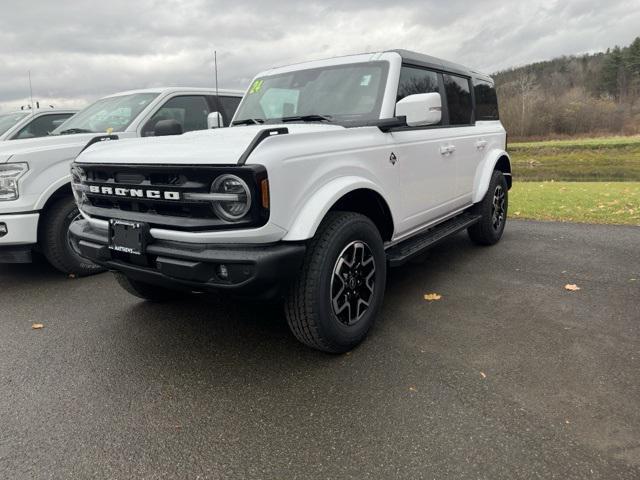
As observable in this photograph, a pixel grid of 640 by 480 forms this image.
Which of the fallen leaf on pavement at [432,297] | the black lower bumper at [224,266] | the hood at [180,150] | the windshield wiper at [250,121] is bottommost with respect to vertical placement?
the fallen leaf on pavement at [432,297]

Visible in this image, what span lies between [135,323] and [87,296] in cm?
100

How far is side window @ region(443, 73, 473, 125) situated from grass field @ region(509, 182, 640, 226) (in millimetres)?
3338

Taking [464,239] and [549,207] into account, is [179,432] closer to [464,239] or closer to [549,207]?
[464,239]

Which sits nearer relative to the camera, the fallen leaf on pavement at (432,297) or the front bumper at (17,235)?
the fallen leaf on pavement at (432,297)

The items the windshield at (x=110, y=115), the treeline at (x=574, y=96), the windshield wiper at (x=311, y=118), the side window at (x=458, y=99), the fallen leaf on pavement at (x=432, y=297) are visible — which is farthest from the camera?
the treeline at (x=574, y=96)

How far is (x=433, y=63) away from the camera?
14.8ft

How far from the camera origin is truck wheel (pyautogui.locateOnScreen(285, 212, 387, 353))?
2.87 m

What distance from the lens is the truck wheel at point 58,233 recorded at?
4852mm

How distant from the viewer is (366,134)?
A: 3375 mm

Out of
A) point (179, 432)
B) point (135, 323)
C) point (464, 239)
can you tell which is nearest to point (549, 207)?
point (464, 239)

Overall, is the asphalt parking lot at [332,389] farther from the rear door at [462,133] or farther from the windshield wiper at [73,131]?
the windshield wiper at [73,131]

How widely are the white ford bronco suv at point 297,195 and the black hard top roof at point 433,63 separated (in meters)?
0.04

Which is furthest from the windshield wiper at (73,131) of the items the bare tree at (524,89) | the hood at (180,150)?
the bare tree at (524,89)

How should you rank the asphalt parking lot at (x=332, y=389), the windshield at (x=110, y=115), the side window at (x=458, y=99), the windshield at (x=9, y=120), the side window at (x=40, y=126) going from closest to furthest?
1. the asphalt parking lot at (x=332, y=389)
2. the side window at (x=458, y=99)
3. the windshield at (x=110, y=115)
4. the side window at (x=40, y=126)
5. the windshield at (x=9, y=120)
